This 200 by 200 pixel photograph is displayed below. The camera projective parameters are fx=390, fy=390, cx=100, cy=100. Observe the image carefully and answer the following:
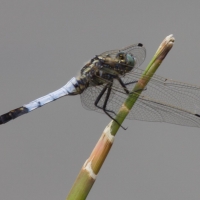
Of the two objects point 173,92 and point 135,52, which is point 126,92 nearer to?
point 173,92

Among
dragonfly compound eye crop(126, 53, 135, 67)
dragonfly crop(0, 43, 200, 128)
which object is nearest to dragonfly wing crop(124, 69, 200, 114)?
dragonfly crop(0, 43, 200, 128)

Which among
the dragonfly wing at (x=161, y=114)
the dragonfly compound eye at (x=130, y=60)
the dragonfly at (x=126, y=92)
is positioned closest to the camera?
the dragonfly wing at (x=161, y=114)

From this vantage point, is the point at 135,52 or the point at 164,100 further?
the point at 135,52

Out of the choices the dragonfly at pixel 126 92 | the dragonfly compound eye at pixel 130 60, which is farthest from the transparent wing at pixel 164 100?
the dragonfly compound eye at pixel 130 60

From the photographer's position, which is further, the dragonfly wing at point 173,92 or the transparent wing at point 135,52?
the transparent wing at point 135,52

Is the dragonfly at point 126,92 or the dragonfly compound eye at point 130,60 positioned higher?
the dragonfly compound eye at point 130,60

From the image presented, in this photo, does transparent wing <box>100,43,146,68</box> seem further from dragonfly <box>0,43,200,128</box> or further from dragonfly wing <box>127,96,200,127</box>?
dragonfly wing <box>127,96,200,127</box>

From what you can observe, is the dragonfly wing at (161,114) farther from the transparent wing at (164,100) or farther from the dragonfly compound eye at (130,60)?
the dragonfly compound eye at (130,60)

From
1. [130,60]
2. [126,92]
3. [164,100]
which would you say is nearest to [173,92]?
[164,100]
